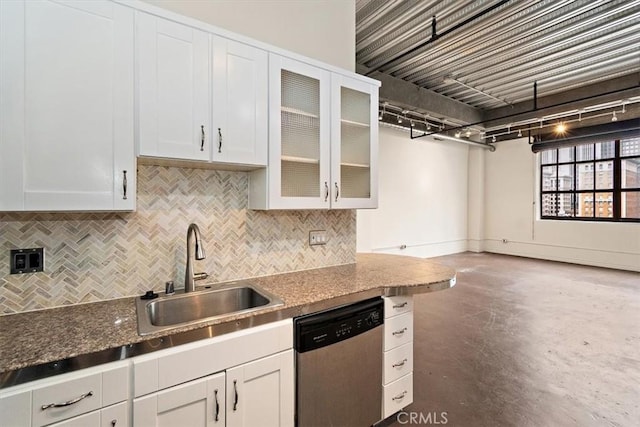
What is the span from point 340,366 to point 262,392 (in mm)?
455

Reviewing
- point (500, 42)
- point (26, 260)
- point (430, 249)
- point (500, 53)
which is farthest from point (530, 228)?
point (26, 260)

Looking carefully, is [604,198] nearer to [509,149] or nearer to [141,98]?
[509,149]

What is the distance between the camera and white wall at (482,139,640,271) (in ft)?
21.0

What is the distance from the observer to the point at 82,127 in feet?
4.37

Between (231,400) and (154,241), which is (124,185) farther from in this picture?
(231,400)

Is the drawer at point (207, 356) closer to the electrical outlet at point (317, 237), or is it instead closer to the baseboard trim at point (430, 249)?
the electrical outlet at point (317, 237)

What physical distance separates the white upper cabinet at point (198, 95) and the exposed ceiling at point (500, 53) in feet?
8.03

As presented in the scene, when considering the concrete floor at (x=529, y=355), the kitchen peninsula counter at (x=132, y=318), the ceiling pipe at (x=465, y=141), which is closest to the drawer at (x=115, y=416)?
the kitchen peninsula counter at (x=132, y=318)

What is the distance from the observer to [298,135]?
2.05 m

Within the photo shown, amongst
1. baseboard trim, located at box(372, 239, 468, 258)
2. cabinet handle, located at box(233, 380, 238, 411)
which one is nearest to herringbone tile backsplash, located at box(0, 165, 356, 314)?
cabinet handle, located at box(233, 380, 238, 411)

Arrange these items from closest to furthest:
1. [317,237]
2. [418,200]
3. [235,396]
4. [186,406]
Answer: [186,406]
[235,396]
[317,237]
[418,200]

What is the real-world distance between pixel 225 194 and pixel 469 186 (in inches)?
329

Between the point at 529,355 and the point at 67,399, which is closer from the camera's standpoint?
the point at 67,399

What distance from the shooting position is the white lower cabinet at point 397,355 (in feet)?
6.17
